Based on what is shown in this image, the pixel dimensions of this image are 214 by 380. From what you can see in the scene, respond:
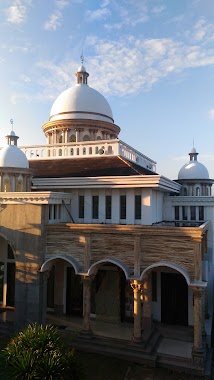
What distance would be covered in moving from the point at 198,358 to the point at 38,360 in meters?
7.18

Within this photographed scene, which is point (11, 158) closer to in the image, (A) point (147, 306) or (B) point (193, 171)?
(A) point (147, 306)

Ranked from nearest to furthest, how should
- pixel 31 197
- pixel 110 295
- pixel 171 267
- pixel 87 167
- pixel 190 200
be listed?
pixel 171 267 → pixel 31 197 → pixel 110 295 → pixel 87 167 → pixel 190 200

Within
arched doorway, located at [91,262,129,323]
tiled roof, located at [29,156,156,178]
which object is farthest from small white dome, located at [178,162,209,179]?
arched doorway, located at [91,262,129,323]

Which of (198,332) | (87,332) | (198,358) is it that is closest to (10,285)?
(87,332)

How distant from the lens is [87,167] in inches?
770

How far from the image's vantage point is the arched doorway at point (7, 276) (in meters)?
19.9

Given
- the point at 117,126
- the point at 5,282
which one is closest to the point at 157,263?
the point at 5,282

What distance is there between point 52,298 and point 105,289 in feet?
11.9

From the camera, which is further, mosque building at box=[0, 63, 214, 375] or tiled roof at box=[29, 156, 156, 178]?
tiled roof at box=[29, 156, 156, 178]

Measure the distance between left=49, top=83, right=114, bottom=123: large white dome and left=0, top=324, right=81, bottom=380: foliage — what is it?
19557 millimetres

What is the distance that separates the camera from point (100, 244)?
49.8 feet

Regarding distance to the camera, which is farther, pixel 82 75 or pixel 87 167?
pixel 82 75

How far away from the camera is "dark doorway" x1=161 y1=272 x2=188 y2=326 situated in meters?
17.4

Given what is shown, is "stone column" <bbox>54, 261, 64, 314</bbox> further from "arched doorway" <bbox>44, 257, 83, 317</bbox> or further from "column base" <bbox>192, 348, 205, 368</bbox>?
"column base" <bbox>192, 348, 205, 368</bbox>
